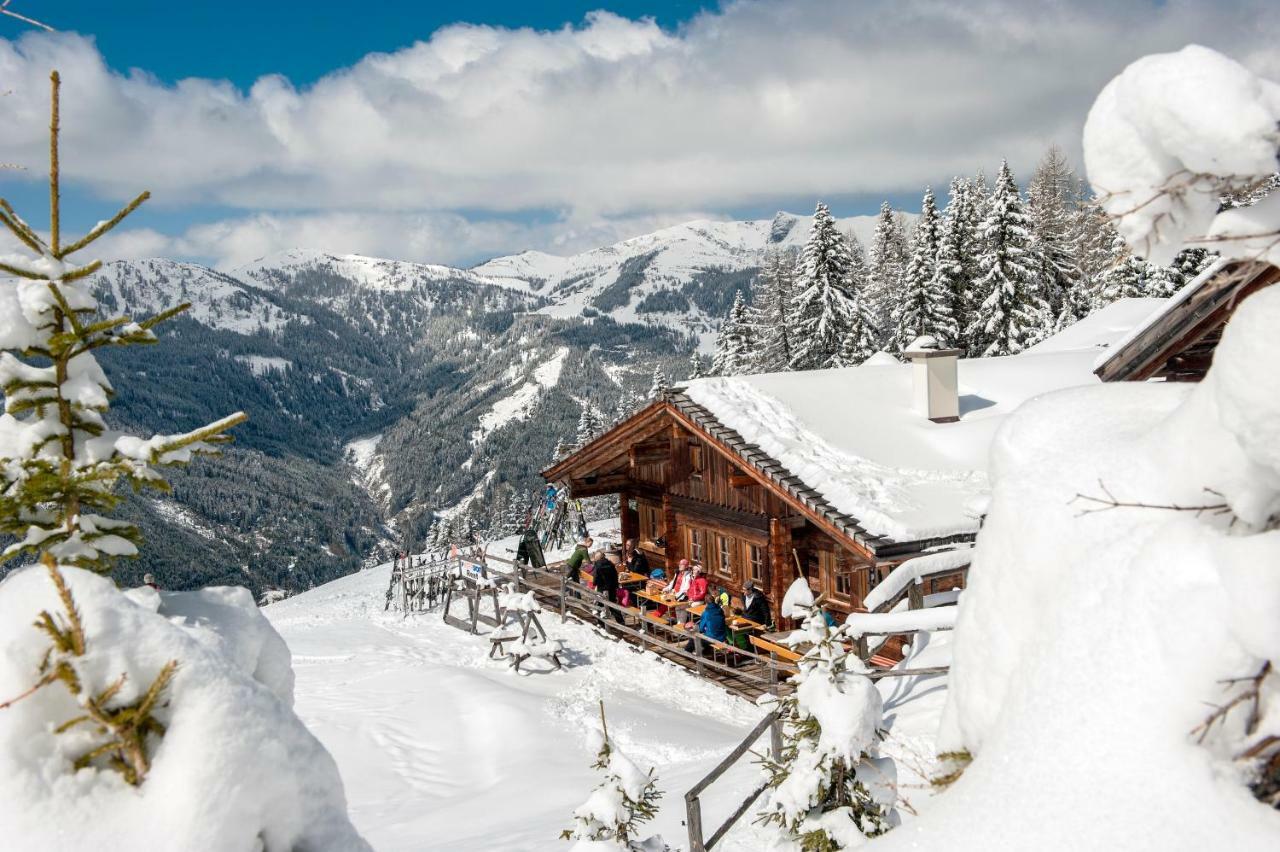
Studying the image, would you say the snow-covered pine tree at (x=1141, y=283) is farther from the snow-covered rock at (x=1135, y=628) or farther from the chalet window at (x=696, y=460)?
the snow-covered rock at (x=1135, y=628)

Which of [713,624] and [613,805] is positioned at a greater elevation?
[613,805]

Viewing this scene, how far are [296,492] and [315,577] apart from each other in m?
44.7

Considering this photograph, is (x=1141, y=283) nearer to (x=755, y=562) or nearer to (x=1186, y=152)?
(x=755, y=562)

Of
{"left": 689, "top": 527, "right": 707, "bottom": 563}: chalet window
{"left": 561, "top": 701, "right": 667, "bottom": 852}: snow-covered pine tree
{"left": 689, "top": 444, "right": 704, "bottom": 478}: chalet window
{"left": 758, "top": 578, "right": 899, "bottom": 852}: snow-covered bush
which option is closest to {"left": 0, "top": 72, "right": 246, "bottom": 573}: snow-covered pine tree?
{"left": 561, "top": 701, "right": 667, "bottom": 852}: snow-covered pine tree

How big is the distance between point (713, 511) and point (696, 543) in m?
1.42

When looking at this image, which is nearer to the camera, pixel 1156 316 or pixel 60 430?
pixel 60 430

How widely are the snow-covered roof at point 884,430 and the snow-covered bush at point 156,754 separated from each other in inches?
410

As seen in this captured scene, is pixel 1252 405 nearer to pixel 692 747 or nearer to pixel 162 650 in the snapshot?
pixel 162 650

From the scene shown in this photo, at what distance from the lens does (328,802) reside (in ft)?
7.70

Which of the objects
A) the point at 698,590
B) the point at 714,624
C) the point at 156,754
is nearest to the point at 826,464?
the point at 714,624

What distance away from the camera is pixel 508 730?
11.9 metres

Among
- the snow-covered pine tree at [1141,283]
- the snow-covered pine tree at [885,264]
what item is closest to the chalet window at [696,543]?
the snow-covered pine tree at [1141,283]

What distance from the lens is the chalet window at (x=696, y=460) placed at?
17594mm

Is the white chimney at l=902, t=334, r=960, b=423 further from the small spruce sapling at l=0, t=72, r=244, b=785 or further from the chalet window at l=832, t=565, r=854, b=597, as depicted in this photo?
the small spruce sapling at l=0, t=72, r=244, b=785
